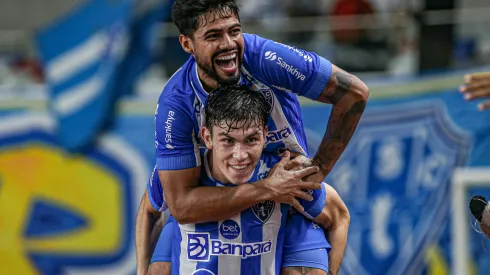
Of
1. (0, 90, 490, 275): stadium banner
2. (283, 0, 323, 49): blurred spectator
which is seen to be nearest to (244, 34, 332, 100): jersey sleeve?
(0, 90, 490, 275): stadium banner

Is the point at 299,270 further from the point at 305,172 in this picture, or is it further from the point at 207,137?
the point at 207,137

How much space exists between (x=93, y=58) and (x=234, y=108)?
13.9ft

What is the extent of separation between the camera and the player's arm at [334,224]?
4.62 metres

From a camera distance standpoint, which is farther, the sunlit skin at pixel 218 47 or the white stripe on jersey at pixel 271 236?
the white stripe on jersey at pixel 271 236

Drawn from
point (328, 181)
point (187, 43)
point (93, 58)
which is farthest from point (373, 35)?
point (187, 43)

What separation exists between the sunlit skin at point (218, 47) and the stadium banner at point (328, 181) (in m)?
2.66

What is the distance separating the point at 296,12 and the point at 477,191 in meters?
3.33

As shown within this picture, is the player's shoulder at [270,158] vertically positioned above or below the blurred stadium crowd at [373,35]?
below

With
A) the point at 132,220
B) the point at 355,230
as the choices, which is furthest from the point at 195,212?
the point at 132,220

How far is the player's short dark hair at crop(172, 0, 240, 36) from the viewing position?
412cm

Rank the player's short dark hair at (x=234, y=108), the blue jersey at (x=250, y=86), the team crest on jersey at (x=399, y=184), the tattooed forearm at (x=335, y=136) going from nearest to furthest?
the player's short dark hair at (x=234, y=108) → the blue jersey at (x=250, y=86) → the tattooed forearm at (x=335, y=136) → the team crest on jersey at (x=399, y=184)

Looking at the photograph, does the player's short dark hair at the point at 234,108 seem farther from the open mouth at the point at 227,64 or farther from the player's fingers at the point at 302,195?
the player's fingers at the point at 302,195

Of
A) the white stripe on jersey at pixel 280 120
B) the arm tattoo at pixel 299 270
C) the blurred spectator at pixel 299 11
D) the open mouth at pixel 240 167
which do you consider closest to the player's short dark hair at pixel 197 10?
the white stripe on jersey at pixel 280 120

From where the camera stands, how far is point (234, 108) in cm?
410
